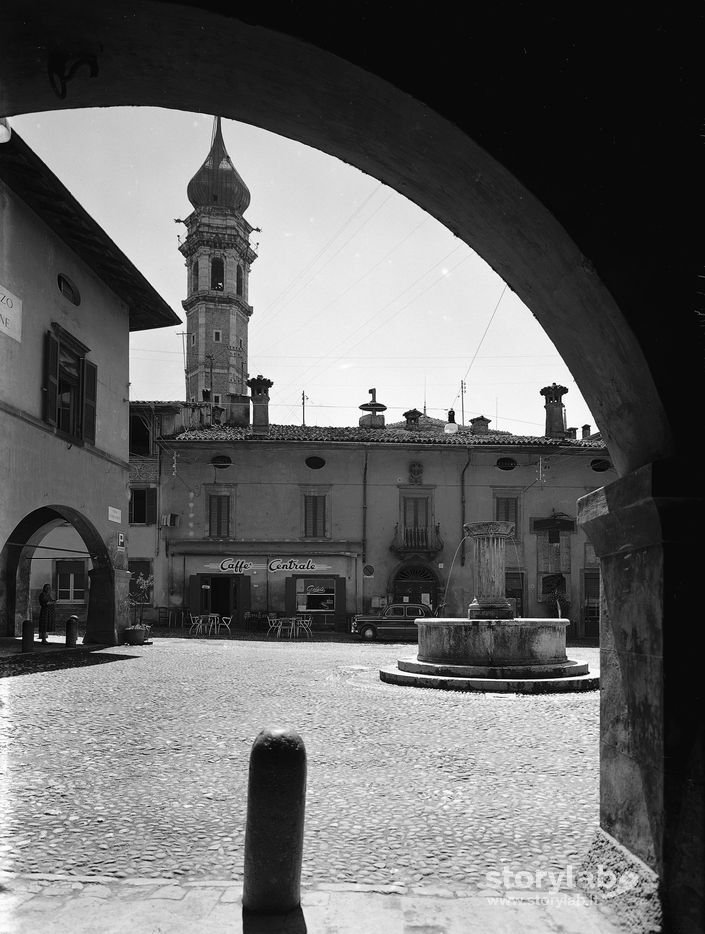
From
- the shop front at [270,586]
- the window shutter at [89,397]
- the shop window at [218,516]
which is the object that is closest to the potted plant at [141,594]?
the shop front at [270,586]

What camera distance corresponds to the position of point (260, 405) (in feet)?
114

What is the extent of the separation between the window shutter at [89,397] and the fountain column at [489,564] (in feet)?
28.3

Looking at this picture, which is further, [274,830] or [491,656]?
[491,656]

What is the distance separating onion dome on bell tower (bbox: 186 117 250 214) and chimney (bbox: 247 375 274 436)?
35.4 metres

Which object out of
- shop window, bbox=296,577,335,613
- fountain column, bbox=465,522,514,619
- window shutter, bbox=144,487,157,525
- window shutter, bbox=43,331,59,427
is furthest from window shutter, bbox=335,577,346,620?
fountain column, bbox=465,522,514,619

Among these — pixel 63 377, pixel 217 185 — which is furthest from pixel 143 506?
pixel 217 185

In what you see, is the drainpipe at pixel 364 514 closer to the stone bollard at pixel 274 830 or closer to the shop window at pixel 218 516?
the shop window at pixel 218 516

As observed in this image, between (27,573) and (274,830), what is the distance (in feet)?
62.1

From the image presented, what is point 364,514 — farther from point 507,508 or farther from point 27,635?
point 27,635

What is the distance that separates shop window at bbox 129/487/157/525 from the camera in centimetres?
3180

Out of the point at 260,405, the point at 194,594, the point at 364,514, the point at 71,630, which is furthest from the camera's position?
the point at 260,405

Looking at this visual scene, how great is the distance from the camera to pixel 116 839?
438 centimetres

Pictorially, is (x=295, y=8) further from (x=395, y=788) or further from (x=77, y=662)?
(x=77, y=662)

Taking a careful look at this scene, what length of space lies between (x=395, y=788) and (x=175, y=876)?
1982 mm
